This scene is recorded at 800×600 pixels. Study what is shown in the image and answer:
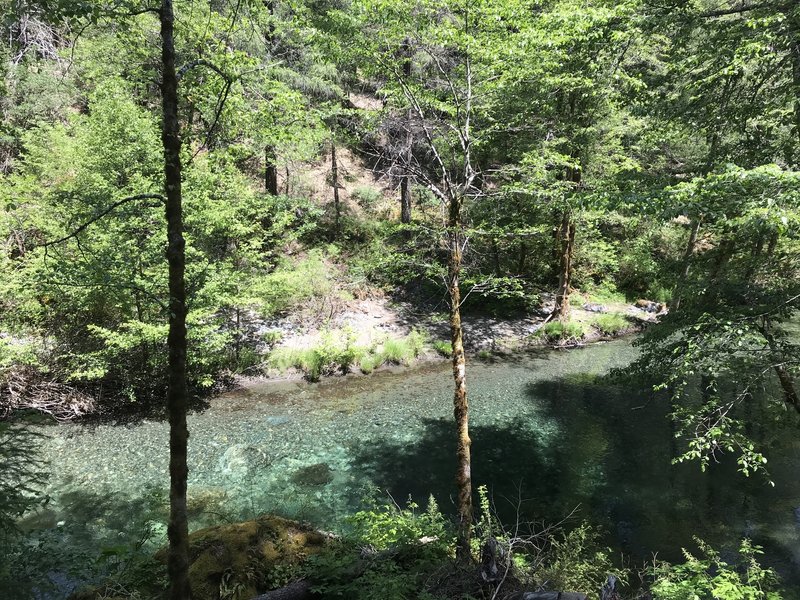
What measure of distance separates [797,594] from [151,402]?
14.5 metres

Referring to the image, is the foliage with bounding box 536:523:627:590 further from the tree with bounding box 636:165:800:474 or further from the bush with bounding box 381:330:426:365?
the bush with bounding box 381:330:426:365

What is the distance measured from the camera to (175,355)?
4.39 m

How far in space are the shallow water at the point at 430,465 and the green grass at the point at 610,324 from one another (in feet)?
17.4

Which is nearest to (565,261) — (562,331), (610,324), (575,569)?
(562,331)

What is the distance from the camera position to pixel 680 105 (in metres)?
8.34

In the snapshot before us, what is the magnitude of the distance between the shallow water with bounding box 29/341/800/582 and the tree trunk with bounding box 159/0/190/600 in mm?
3895

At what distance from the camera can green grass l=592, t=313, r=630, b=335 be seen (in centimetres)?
1977

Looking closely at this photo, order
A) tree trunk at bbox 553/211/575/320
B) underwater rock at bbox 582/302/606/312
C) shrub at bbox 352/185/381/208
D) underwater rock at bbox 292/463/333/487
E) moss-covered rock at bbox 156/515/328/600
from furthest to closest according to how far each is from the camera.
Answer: shrub at bbox 352/185/381/208, underwater rock at bbox 582/302/606/312, tree trunk at bbox 553/211/575/320, underwater rock at bbox 292/463/333/487, moss-covered rock at bbox 156/515/328/600

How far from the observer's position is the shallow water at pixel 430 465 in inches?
351

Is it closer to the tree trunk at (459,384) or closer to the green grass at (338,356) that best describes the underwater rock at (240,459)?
the green grass at (338,356)

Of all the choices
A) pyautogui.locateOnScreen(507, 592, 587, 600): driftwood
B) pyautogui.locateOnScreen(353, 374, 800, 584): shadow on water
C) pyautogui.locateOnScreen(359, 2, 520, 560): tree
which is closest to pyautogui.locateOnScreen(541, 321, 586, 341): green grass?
pyautogui.locateOnScreen(353, 374, 800, 584): shadow on water

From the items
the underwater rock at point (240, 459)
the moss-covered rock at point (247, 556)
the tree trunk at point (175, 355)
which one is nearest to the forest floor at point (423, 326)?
the underwater rock at point (240, 459)

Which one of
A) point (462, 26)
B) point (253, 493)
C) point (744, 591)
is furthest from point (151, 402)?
point (744, 591)

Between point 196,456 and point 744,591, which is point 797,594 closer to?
point 744,591
